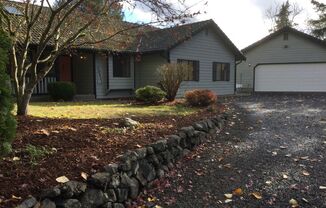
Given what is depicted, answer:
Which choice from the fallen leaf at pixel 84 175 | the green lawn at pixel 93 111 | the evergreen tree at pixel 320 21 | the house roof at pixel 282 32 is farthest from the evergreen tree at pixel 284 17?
the fallen leaf at pixel 84 175

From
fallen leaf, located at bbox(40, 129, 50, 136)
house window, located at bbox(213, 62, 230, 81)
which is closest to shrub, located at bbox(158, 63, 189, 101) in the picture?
house window, located at bbox(213, 62, 230, 81)

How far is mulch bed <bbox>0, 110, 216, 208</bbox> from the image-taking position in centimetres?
381

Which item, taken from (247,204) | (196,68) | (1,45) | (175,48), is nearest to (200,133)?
(247,204)

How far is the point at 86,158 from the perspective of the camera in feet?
15.7

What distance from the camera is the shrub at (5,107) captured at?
12.2 ft

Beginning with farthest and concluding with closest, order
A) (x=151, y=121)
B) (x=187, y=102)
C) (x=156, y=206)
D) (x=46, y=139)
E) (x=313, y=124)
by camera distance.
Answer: (x=187, y=102)
(x=313, y=124)
(x=151, y=121)
(x=46, y=139)
(x=156, y=206)

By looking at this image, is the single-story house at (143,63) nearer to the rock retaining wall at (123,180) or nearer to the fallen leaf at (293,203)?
the rock retaining wall at (123,180)

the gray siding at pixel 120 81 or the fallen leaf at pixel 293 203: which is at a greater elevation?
the gray siding at pixel 120 81

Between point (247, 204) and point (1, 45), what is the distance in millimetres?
3660

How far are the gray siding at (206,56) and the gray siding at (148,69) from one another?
961mm

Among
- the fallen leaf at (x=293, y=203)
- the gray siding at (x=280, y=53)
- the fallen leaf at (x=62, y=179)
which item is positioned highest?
the gray siding at (x=280, y=53)

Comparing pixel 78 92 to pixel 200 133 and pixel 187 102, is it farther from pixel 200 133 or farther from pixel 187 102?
pixel 200 133

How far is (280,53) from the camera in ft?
89.2

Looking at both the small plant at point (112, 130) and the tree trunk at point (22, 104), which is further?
the tree trunk at point (22, 104)
